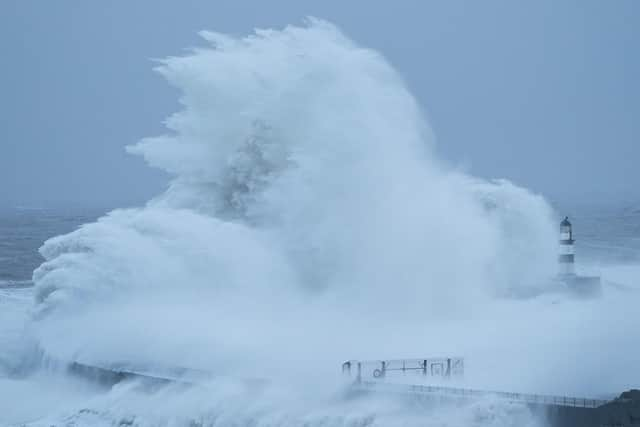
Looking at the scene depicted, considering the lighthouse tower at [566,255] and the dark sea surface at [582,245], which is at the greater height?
the dark sea surface at [582,245]

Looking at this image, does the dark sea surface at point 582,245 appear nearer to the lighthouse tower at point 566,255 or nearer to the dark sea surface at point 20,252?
the dark sea surface at point 20,252

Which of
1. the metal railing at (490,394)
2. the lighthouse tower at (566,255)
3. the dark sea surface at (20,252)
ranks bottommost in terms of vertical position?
the metal railing at (490,394)

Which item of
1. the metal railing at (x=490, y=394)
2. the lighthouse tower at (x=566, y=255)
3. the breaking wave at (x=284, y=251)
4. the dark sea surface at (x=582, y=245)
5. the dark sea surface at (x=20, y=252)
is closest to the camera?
the metal railing at (x=490, y=394)

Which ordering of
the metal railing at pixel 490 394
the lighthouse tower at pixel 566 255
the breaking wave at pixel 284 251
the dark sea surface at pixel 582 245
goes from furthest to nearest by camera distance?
the dark sea surface at pixel 582 245, the lighthouse tower at pixel 566 255, the breaking wave at pixel 284 251, the metal railing at pixel 490 394

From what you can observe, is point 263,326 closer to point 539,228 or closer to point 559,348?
point 559,348

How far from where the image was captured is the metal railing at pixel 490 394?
1034 cm

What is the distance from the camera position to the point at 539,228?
25641mm

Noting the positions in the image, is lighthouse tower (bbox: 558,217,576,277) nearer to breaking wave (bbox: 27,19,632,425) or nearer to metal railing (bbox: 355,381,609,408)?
breaking wave (bbox: 27,19,632,425)

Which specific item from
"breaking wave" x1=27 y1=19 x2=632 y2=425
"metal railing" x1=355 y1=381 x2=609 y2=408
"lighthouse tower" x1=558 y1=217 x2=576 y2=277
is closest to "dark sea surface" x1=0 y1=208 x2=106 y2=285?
"breaking wave" x1=27 y1=19 x2=632 y2=425

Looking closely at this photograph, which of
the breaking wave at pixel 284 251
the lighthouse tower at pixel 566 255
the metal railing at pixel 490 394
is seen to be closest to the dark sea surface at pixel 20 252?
the breaking wave at pixel 284 251

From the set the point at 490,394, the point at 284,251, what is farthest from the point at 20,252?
the point at 490,394

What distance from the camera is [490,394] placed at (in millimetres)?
10734

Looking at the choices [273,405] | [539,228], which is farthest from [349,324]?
[539,228]

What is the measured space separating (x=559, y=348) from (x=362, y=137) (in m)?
8.11
